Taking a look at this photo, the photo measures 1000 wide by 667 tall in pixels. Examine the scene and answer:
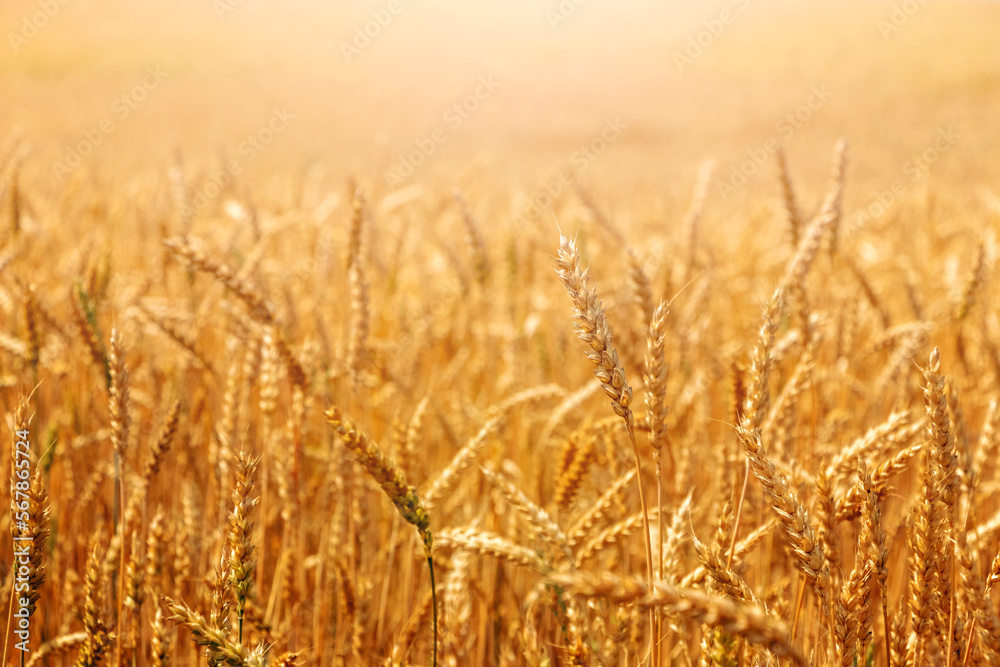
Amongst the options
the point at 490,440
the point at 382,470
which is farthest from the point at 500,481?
the point at 490,440

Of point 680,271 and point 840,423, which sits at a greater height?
point 680,271

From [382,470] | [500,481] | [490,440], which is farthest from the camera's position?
[490,440]

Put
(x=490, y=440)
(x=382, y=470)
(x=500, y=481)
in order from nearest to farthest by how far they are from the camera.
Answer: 1. (x=382, y=470)
2. (x=500, y=481)
3. (x=490, y=440)

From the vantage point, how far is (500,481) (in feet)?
3.35

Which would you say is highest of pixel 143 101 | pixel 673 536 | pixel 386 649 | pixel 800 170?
pixel 143 101

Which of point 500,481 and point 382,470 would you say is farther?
point 500,481

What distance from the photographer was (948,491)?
75cm

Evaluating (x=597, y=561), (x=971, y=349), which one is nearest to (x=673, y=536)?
(x=597, y=561)

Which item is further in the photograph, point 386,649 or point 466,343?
point 466,343

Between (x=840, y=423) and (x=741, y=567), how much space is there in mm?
981

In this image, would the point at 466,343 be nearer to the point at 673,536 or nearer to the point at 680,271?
the point at 680,271

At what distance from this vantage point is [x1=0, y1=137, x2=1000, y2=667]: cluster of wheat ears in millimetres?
755

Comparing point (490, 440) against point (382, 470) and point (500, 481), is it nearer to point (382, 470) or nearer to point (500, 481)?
point (500, 481)

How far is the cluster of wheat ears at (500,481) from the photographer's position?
0.75 meters
